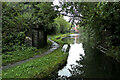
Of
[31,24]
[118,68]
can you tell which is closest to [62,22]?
[31,24]

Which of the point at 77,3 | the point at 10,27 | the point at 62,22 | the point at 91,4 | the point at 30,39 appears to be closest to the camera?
the point at 77,3

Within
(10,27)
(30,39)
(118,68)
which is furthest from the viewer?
(30,39)

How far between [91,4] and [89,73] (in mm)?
5135

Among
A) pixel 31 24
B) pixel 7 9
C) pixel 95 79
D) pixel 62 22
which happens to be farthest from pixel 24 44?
pixel 62 22

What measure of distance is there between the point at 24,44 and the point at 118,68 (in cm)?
1177

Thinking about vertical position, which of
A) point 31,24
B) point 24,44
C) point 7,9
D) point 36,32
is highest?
point 7,9

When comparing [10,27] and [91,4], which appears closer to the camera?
[91,4]

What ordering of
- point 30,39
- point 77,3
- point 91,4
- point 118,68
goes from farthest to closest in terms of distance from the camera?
1. point 30,39
2. point 118,68
3. point 91,4
4. point 77,3

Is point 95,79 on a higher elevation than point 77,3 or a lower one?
lower

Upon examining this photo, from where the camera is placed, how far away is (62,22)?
207 ft

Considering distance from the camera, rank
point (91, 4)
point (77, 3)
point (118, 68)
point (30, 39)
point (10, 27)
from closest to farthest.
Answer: point (77, 3) → point (91, 4) → point (118, 68) → point (10, 27) → point (30, 39)

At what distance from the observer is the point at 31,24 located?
17266mm

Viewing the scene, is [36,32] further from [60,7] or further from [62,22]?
[62,22]

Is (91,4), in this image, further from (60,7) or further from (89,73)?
(89,73)
